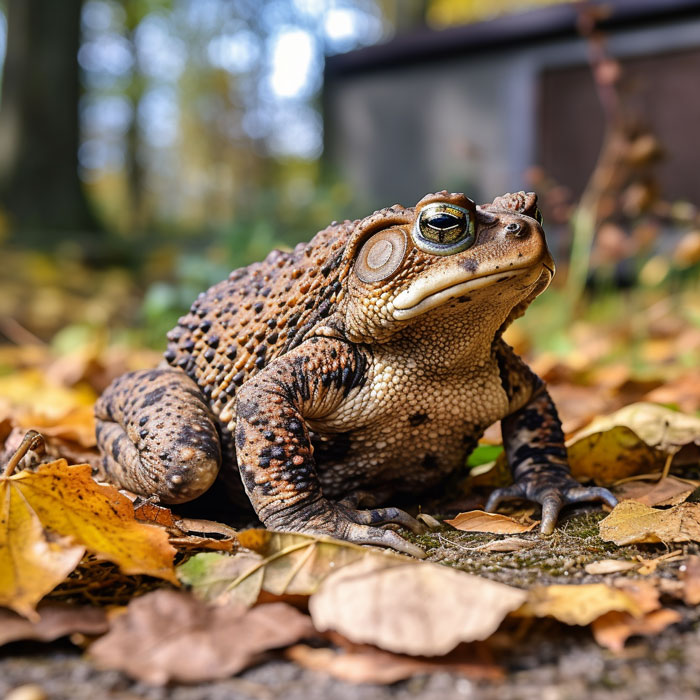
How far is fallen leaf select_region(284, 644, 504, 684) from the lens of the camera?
3.66ft

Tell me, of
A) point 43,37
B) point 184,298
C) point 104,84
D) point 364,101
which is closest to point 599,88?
point 364,101

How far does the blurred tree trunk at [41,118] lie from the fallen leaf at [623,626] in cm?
841

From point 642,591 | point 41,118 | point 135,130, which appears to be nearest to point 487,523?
point 642,591

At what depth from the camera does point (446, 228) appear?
68.9 inches

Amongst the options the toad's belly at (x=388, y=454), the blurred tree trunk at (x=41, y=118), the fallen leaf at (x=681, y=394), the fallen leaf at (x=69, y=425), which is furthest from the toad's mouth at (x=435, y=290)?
the blurred tree trunk at (x=41, y=118)

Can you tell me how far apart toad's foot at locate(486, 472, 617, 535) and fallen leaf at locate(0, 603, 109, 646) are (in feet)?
3.40

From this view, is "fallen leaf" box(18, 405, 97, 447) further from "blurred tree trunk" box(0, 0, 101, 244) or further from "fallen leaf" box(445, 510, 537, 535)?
"blurred tree trunk" box(0, 0, 101, 244)

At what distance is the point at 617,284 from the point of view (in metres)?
7.09

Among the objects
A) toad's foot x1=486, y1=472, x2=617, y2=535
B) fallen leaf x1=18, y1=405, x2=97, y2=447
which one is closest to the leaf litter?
toad's foot x1=486, y1=472, x2=617, y2=535

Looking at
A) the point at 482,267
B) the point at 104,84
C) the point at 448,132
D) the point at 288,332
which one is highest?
the point at 104,84

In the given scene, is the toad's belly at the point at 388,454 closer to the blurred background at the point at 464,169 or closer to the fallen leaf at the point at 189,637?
the fallen leaf at the point at 189,637

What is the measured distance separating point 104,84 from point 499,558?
26.8m

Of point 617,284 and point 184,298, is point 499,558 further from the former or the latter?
point 617,284

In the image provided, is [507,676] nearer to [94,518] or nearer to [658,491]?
[94,518]
